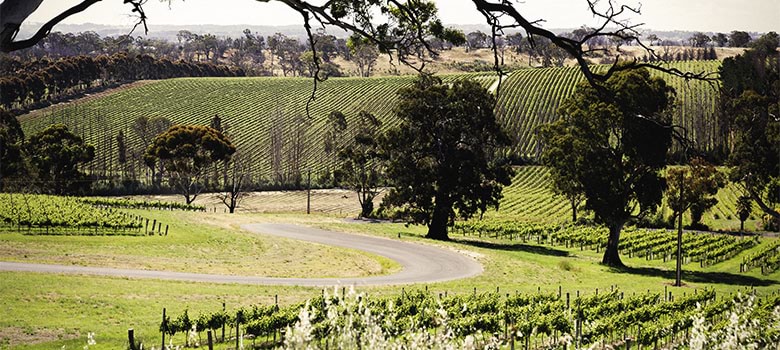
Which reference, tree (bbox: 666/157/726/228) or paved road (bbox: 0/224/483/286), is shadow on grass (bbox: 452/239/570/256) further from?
tree (bbox: 666/157/726/228)

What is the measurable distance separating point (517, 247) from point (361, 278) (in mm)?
18975

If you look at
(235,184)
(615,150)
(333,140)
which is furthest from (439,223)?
(333,140)

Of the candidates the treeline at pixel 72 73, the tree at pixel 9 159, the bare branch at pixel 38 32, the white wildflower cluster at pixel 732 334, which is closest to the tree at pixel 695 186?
the white wildflower cluster at pixel 732 334

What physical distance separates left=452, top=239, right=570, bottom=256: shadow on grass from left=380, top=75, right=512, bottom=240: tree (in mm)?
2035

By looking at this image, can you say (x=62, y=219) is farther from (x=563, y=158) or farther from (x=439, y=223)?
(x=563, y=158)

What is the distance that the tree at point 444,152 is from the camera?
56312 millimetres

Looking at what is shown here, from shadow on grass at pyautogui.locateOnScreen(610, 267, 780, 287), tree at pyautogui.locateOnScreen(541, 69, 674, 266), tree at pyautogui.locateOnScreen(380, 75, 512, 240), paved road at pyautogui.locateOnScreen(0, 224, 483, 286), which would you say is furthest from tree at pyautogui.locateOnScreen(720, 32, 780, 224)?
paved road at pyautogui.locateOnScreen(0, 224, 483, 286)

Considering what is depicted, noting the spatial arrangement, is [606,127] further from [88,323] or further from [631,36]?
[631,36]

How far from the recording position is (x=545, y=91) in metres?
143

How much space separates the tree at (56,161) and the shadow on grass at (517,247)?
41.8 meters

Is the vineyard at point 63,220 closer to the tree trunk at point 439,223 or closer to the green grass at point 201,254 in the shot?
the green grass at point 201,254

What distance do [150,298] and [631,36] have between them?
84.8 ft

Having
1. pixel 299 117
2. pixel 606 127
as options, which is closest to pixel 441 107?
pixel 606 127

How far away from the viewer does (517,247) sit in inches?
2180
